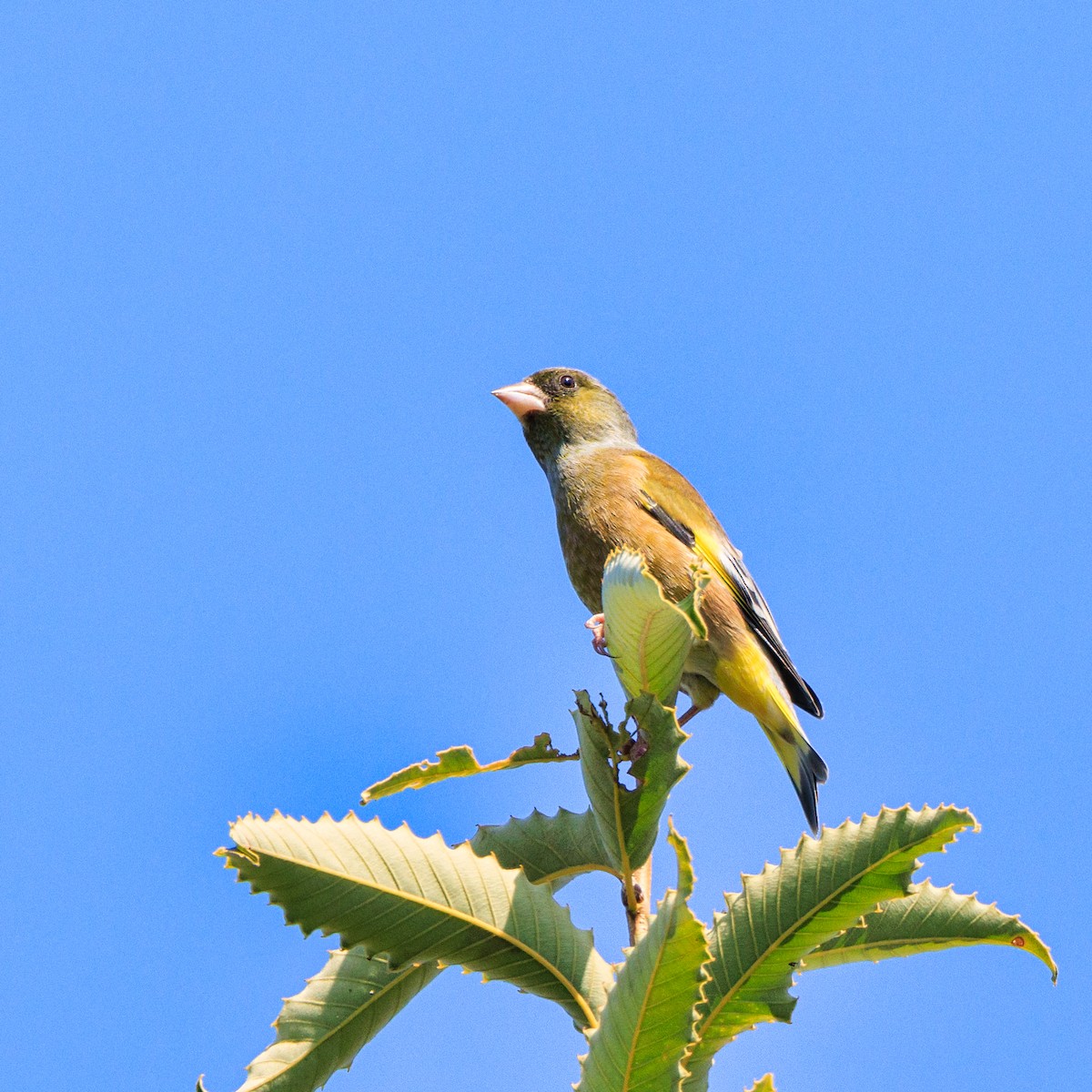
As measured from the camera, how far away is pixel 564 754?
315cm

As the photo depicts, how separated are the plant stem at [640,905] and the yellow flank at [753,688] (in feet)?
8.34

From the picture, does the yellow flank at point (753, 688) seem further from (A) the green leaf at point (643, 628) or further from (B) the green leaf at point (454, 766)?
(A) the green leaf at point (643, 628)

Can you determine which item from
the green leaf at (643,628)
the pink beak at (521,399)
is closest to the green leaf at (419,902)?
the green leaf at (643,628)

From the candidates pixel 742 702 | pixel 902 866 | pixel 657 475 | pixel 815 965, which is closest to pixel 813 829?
pixel 742 702

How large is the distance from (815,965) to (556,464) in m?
3.47

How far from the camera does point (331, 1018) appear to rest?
8.93 feet

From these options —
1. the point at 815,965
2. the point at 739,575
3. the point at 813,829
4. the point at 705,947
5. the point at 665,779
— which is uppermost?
the point at 739,575

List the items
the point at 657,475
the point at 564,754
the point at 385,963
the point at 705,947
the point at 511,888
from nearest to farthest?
the point at 705,947 < the point at 511,888 < the point at 385,963 < the point at 564,754 < the point at 657,475

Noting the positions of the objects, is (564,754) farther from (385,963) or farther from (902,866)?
(902,866)

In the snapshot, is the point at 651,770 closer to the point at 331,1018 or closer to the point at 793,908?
the point at 793,908

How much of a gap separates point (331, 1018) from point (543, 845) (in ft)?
2.11

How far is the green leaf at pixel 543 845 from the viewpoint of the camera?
2850mm

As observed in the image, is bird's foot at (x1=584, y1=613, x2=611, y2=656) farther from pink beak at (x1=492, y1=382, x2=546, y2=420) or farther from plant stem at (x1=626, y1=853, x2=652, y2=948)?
pink beak at (x1=492, y1=382, x2=546, y2=420)

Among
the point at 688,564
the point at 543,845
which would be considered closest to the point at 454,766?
the point at 543,845
